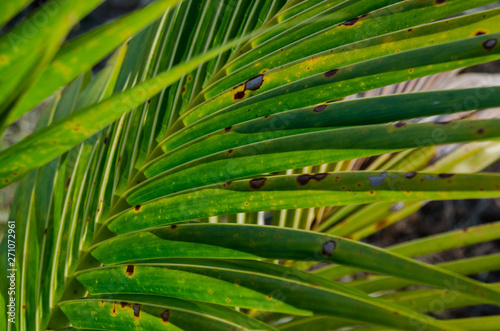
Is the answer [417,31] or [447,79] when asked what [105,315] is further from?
[447,79]

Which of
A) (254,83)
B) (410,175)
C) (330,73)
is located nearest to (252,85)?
(254,83)

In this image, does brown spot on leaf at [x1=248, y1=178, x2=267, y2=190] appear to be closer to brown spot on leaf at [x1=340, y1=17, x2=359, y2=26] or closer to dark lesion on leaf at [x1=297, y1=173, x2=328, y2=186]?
dark lesion on leaf at [x1=297, y1=173, x2=328, y2=186]

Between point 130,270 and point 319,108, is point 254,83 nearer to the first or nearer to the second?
point 319,108

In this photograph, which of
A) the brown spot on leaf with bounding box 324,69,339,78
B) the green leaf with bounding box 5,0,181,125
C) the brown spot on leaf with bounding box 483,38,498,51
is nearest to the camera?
the green leaf with bounding box 5,0,181,125

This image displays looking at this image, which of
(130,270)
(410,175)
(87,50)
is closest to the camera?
(87,50)

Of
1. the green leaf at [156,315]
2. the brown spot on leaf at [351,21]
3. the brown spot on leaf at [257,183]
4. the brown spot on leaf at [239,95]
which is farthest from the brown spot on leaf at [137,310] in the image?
the brown spot on leaf at [351,21]

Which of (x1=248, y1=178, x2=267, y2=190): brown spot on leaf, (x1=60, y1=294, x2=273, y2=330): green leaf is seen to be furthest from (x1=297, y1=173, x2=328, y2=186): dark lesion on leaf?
(x1=60, y1=294, x2=273, y2=330): green leaf
